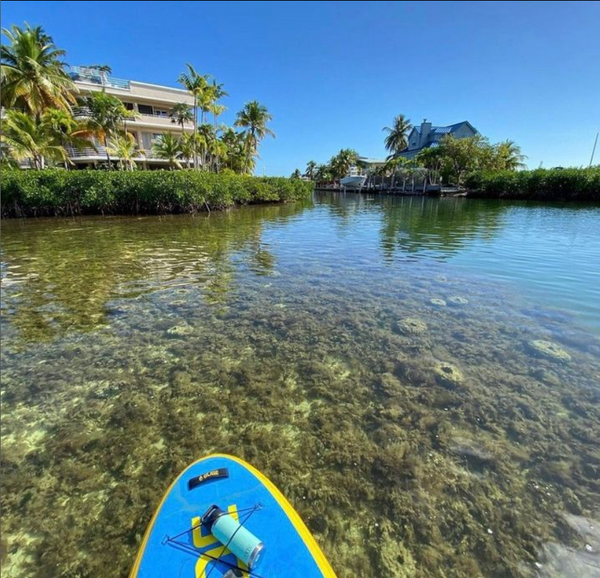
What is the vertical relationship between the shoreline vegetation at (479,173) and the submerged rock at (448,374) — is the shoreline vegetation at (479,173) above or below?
above

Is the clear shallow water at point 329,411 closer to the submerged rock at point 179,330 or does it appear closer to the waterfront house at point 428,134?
the submerged rock at point 179,330

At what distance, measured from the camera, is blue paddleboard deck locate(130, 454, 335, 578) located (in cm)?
194

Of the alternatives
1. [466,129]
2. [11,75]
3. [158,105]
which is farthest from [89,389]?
[466,129]

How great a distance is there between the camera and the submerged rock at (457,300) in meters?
7.10

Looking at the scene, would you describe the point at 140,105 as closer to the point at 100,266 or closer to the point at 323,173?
the point at 100,266

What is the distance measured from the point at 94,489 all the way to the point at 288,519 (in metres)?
1.84

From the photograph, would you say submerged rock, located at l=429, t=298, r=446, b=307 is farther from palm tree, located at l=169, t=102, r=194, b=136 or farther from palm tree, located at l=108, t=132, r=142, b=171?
palm tree, located at l=169, t=102, r=194, b=136

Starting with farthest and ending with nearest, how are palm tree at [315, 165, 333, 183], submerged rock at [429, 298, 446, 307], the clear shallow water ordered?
palm tree at [315, 165, 333, 183], submerged rock at [429, 298, 446, 307], the clear shallow water

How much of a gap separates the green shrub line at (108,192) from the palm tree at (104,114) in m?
8.24

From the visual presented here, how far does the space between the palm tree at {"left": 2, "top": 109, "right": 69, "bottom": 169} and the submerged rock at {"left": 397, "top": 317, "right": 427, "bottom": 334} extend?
943 inches

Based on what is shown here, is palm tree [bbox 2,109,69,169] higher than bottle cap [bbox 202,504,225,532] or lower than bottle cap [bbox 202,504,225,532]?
higher

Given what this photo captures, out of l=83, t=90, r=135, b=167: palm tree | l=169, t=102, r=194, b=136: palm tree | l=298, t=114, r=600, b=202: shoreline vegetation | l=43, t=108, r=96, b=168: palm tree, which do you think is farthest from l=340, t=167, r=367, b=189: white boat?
l=43, t=108, r=96, b=168: palm tree

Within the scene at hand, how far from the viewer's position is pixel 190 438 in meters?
3.41

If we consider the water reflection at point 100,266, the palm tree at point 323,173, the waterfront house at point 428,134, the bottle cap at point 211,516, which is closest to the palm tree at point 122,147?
the water reflection at point 100,266
